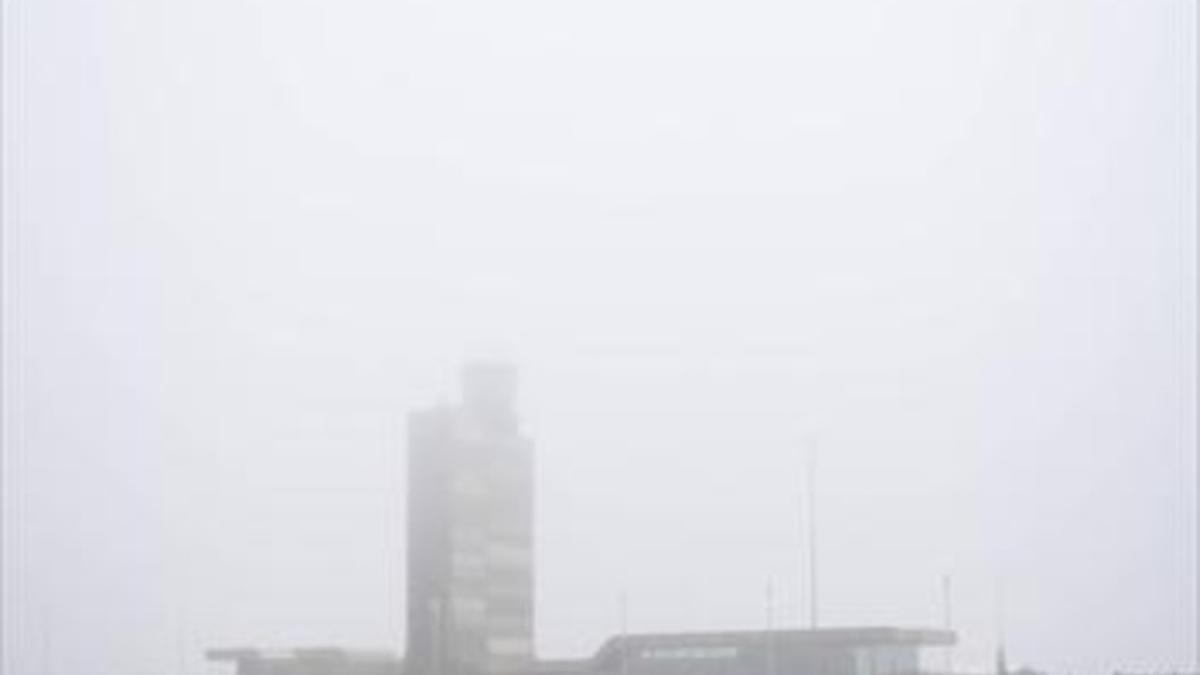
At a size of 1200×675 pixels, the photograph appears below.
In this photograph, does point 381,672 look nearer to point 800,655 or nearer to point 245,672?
point 245,672

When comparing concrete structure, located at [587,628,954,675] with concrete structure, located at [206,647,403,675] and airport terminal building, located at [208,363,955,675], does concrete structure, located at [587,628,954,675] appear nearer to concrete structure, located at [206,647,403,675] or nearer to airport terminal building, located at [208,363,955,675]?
airport terminal building, located at [208,363,955,675]

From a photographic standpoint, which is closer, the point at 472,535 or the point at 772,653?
the point at 772,653

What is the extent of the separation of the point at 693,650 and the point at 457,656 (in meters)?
10.0

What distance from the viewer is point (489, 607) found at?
8562 cm

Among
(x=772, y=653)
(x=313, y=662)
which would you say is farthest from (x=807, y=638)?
(x=313, y=662)

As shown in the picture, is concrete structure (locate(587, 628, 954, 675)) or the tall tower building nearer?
concrete structure (locate(587, 628, 954, 675))

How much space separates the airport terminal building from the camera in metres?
81.6

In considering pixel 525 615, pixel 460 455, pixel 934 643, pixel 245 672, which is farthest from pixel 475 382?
pixel 934 643

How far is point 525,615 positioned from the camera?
8788 centimetres

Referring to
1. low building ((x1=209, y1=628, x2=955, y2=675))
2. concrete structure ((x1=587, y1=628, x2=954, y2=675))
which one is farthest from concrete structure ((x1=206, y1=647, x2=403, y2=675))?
concrete structure ((x1=587, y1=628, x2=954, y2=675))

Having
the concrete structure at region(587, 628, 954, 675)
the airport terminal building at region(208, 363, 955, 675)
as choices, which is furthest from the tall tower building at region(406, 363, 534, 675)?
the concrete structure at region(587, 628, 954, 675)

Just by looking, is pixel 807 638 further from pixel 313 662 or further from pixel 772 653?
pixel 313 662

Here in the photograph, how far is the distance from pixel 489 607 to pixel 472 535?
3305mm

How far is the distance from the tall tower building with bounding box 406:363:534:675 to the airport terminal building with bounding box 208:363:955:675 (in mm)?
45
